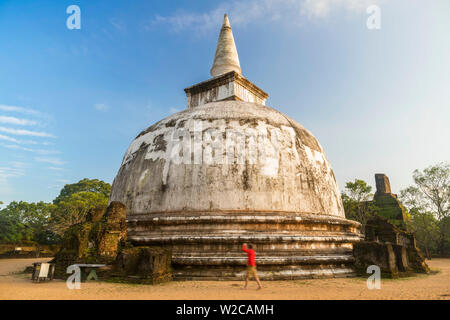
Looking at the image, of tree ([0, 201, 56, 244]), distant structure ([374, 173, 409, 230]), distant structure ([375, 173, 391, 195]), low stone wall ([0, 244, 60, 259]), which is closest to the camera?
low stone wall ([0, 244, 60, 259])

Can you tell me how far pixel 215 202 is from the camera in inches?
355

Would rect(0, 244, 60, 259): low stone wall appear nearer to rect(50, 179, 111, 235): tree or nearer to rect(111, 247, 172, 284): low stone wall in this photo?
rect(50, 179, 111, 235): tree

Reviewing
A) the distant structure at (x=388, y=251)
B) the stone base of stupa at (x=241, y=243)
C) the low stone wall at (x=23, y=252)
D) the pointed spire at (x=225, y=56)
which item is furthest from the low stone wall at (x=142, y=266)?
the low stone wall at (x=23, y=252)

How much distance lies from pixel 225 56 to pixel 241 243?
1229 centimetres

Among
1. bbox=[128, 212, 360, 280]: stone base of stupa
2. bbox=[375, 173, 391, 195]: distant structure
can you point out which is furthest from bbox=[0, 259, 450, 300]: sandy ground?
bbox=[375, 173, 391, 195]: distant structure

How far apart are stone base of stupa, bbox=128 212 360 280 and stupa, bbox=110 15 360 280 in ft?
0.09

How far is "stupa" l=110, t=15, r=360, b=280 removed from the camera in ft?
26.8

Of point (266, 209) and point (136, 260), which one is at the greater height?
point (266, 209)

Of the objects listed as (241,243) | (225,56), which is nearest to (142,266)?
(241,243)
